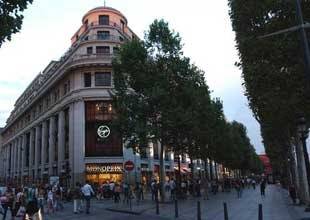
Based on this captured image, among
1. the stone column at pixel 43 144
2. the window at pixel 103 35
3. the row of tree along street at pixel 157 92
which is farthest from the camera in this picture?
the stone column at pixel 43 144

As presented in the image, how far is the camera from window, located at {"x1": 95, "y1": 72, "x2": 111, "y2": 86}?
57938 mm

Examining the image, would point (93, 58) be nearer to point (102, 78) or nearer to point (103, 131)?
point (102, 78)

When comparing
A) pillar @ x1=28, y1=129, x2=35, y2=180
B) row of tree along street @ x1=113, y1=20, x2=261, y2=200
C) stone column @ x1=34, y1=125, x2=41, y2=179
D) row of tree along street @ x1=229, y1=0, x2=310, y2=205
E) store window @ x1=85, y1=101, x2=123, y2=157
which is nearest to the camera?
row of tree along street @ x1=229, y1=0, x2=310, y2=205

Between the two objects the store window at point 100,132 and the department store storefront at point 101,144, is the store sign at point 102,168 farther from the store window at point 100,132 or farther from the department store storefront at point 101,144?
the store window at point 100,132

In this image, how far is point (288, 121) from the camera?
22.3 m

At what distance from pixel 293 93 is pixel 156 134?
16950 mm

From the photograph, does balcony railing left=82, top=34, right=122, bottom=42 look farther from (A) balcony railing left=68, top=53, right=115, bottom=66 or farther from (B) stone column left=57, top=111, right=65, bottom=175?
(B) stone column left=57, top=111, right=65, bottom=175

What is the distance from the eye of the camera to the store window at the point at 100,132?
56.3 meters

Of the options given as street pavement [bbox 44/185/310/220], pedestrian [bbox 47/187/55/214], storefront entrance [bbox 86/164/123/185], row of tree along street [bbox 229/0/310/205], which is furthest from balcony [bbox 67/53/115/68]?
row of tree along street [bbox 229/0/310/205]

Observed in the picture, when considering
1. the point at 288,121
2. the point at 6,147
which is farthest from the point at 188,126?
the point at 6,147

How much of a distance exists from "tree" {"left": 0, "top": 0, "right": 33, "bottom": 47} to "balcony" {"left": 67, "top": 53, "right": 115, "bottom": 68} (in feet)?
147

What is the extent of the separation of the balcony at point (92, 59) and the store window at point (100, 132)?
5.07 metres

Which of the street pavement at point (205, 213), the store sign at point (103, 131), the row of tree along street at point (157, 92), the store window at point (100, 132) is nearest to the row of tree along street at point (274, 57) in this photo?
the street pavement at point (205, 213)

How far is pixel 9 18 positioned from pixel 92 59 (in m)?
45.9
